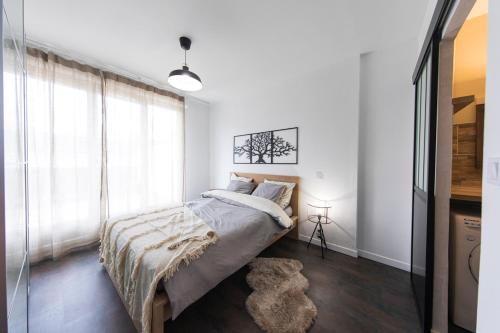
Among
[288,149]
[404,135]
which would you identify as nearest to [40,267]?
[288,149]

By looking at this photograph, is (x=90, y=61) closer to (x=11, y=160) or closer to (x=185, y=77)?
(x=185, y=77)

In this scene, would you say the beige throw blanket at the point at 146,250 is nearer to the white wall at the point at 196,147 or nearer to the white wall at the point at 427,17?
the white wall at the point at 196,147

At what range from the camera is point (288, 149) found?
2.99m

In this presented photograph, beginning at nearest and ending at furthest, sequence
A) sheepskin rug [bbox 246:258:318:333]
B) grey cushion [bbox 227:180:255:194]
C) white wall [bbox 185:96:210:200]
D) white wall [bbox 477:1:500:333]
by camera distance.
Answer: white wall [bbox 477:1:500:333]
sheepskin rug [bbox 246:258:318:333]
grey cushion [bbox 227:180:255:194]
white wall [bbox 185:96:210:200]

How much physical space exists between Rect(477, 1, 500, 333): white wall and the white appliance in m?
0.95

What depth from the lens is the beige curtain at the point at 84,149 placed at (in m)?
2.15

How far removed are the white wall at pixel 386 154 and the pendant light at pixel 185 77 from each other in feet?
6.98

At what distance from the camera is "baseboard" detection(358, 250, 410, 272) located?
209cm

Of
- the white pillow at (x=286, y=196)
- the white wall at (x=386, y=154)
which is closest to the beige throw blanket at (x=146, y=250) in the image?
the white pillow at (x=286, y=196)

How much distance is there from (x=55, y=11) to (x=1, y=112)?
1.86 m

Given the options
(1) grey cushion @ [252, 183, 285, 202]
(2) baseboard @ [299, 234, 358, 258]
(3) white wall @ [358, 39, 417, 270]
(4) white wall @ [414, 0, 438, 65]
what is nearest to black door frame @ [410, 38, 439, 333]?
(4) white wall @ [414, 0, 438, 65]

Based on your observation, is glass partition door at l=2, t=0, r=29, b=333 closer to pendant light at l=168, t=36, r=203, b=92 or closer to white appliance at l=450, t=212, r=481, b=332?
pendant light at l=168, t=36, r=203, b=92

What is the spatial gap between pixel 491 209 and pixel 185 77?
2.28m

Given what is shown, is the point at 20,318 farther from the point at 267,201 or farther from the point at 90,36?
the point at 90,36
